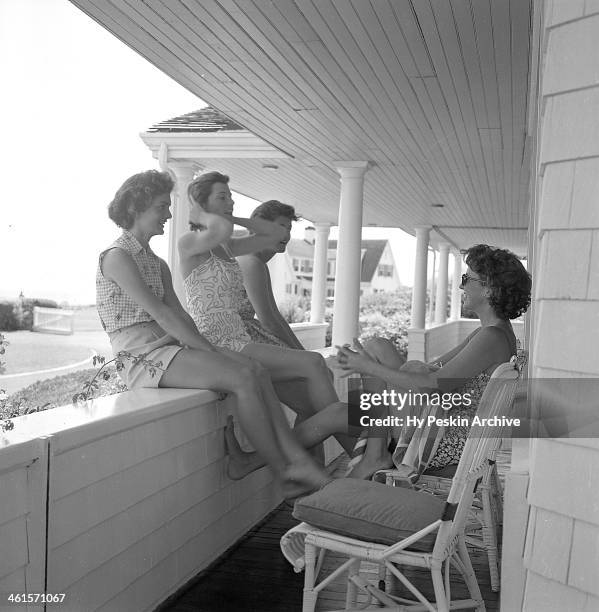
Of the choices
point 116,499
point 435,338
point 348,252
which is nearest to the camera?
point 116,499

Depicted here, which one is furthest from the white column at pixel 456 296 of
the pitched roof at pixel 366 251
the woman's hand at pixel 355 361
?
the woman's hand at pixel 355 361

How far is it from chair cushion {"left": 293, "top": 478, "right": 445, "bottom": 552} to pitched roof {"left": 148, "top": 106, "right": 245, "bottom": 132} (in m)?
6.34

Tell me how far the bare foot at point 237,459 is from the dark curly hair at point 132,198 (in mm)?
880

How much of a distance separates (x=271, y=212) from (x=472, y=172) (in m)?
5.25

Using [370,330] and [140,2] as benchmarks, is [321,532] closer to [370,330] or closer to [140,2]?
[140,2]

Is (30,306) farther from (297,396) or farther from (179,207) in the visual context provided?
(297,396)

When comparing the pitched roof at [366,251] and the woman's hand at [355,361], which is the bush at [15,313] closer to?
the woman's hand at [355,361]

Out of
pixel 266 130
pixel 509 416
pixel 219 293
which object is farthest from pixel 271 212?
pixel 266 130

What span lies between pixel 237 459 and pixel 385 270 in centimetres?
4507

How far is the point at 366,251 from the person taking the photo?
44.7 metres

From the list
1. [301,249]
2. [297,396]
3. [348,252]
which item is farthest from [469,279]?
[301,249]

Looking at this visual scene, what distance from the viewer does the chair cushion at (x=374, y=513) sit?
5.98 ft

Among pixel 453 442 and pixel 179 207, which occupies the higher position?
pixel 179 207

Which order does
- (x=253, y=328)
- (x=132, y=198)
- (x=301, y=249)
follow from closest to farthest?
(x=132, y=198), (x=253, y=328), (x=301, y=249)
